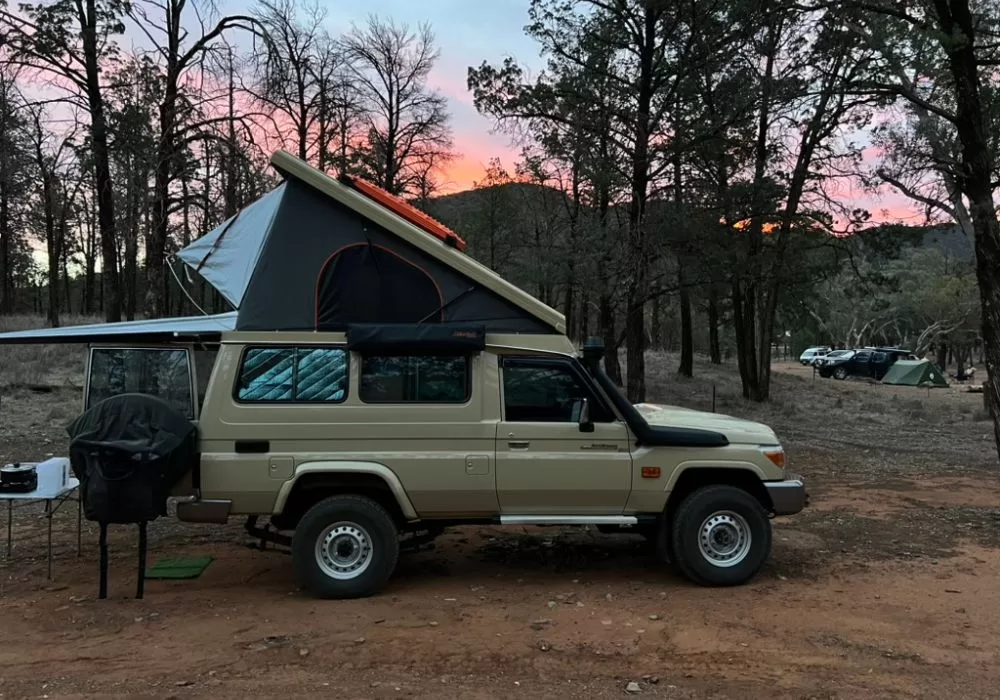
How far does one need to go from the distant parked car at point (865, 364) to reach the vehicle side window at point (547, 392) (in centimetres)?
3852

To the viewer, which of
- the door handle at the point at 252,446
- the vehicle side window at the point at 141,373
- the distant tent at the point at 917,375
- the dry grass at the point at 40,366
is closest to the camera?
the door handle at the point at 252,446

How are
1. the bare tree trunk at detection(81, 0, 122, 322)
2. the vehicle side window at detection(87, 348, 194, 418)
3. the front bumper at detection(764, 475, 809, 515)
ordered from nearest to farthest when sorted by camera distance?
the front bumper at detection(764, 475, 809, 515) → the vehicle side window at detection(87, 348, 194, 418) → the bare tree trunk at detection(81, 0, 122, 322)

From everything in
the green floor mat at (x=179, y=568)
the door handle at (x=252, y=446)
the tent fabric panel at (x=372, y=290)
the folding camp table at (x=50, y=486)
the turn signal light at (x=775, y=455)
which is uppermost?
the tent fabric panel at (x=372, y=290)

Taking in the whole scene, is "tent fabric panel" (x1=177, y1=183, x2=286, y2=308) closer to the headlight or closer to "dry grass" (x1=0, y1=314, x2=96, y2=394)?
the headlight

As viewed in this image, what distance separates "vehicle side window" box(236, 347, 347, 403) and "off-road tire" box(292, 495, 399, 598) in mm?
826

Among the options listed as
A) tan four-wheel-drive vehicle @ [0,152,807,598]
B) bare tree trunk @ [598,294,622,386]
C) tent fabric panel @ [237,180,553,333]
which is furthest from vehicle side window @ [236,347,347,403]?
bare tree trunk @ [598,294,622,386]

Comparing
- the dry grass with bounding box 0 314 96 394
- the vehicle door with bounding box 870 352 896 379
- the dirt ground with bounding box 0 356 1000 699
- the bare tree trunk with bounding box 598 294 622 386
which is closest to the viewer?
the dirt ground with bounding box 0 356 1000 699

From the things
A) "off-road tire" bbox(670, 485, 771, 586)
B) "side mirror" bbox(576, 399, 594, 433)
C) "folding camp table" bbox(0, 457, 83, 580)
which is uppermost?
"side mirror" bbox(576, 399, 594, 433)

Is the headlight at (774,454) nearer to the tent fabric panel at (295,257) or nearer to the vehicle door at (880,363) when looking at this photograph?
the tent fabric panel at (295,257)

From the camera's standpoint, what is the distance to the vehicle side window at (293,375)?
5.45 meters

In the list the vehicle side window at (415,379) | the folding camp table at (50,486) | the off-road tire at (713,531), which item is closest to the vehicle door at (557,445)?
the vehicle side window at (415,379)

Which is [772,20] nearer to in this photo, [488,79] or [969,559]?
[969,559]

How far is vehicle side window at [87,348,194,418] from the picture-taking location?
691cm

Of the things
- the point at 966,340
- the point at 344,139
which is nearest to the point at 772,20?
the point at 344,139
